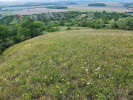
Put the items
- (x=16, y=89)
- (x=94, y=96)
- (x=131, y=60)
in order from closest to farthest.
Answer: (x=94, y=96) < (x=16, y=89) < (x=131, y=60)

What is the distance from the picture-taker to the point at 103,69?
21.5 feet

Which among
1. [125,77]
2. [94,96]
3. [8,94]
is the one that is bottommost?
[8,94]

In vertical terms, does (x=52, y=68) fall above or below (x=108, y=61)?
below

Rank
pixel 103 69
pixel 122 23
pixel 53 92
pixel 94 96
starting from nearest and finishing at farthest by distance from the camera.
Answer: pixel 94 96, pixel 53 92, pixel 103 69, pixel 122 23

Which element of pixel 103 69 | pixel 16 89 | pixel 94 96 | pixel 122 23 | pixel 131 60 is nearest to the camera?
pixel 94 96

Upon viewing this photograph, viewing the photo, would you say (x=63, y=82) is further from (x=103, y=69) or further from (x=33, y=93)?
(x=103, y=69)

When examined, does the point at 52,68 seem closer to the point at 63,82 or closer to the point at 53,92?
the point at 63,82

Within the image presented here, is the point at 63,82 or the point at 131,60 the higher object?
the point at 131,60

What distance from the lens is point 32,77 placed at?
6723mm

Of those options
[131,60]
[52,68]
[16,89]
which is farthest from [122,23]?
[16,89]

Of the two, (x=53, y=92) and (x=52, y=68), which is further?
(x=52, y=68)

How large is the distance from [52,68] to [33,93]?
2473 mm

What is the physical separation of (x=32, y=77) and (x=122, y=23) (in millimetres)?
45968

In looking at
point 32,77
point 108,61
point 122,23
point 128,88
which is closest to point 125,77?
point 128,88
